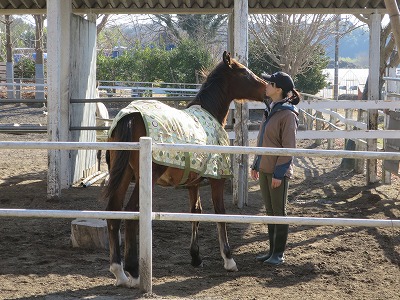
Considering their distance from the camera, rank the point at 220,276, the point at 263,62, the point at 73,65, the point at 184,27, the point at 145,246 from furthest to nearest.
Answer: the point at 184,27 < the point at 263,62 < the point at 73,65 < the point at 220,276 < the point at 145,246

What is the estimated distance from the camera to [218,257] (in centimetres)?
646

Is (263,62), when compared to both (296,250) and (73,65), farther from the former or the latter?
(296,250)

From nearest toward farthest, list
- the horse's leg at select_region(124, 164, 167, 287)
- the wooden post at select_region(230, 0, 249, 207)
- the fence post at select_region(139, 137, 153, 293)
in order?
the fence post at select_region(139, 137, 153, 293) < the horse's leg at select_region(124, 164, 167, 287) < the wooden post at select_region(230, 0, 249, 207)

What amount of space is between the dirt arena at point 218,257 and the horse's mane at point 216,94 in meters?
1.35

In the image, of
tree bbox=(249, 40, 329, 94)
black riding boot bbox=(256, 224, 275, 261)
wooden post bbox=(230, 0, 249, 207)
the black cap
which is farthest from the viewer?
tree bbox=(249, 40, 329, 94)

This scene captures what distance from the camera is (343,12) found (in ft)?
35.2

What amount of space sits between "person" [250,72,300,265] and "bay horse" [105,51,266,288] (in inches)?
17.5

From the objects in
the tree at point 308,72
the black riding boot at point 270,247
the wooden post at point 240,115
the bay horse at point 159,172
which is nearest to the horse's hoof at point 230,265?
the bay horse at point 159,172

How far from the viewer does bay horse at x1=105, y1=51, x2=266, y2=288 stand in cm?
527

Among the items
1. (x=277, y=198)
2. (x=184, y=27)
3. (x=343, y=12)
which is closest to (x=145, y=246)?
(x=277, y=198)

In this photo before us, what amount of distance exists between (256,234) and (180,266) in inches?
62.5

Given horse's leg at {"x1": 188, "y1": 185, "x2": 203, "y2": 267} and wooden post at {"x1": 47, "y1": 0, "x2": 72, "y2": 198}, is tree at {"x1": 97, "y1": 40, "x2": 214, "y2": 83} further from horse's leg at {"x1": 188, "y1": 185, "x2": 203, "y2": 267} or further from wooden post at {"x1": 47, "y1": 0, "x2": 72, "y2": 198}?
horse's leg at {"x1": 188, "y1": 185, "x2": 203, "y2": 267}

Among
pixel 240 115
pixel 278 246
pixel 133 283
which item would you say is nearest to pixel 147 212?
pixel 133 283

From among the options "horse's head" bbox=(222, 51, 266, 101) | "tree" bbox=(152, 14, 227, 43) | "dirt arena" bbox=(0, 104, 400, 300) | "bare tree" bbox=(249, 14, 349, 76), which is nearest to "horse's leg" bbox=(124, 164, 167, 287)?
"dirt arena" bbox=(0, 104, 400, 300)
